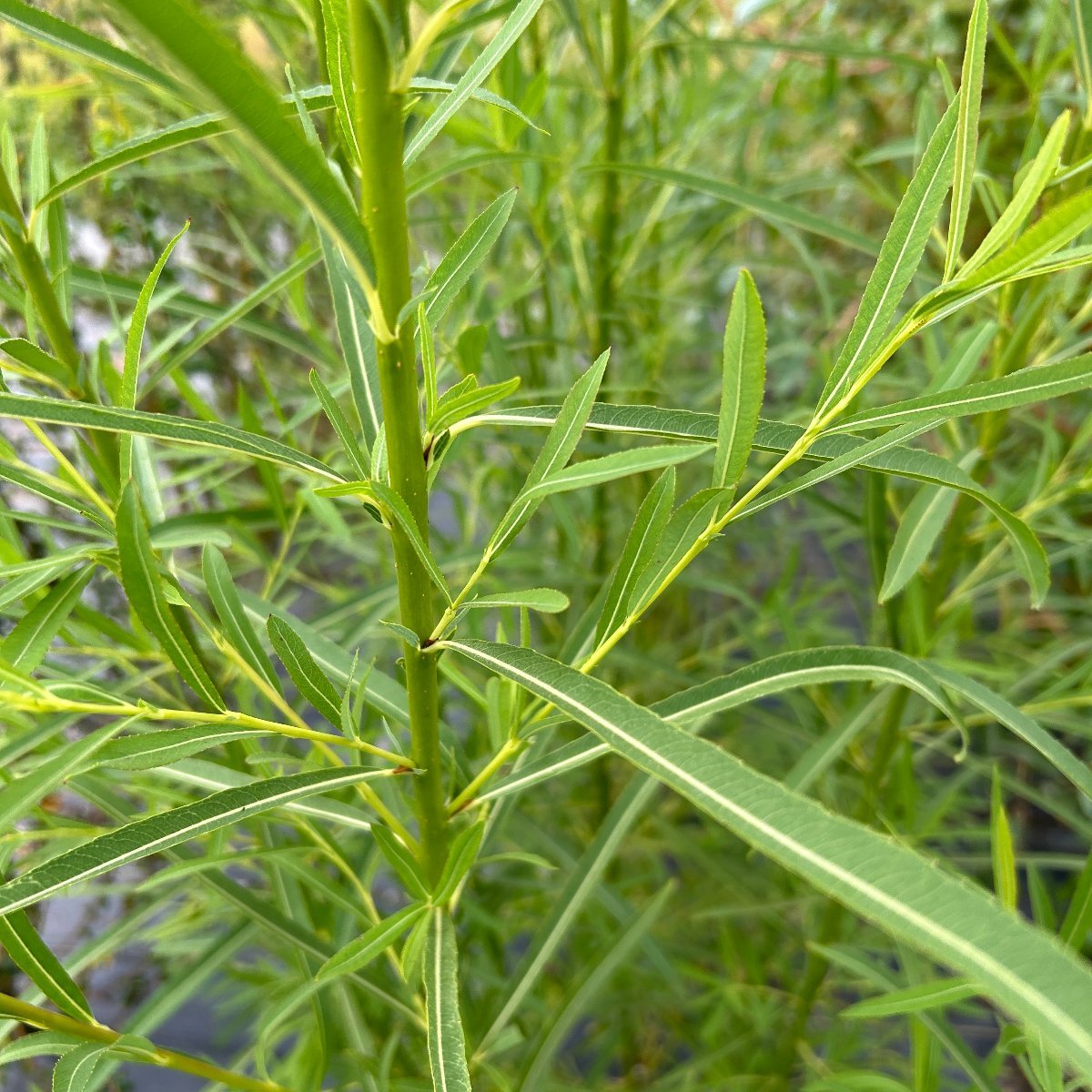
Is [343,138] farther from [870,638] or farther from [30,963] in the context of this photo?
[870,638]

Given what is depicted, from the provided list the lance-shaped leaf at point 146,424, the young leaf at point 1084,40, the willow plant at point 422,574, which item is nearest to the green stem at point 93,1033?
the willow plant at point 422,574

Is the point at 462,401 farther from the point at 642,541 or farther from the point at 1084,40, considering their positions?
the point at 1084,40

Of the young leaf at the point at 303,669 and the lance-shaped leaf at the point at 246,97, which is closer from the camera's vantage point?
the lance-shaped leaf at the point at 246,97

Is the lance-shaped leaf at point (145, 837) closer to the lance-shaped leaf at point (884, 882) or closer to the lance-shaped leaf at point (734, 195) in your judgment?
the lance-shaped leaf at point (884, 882)

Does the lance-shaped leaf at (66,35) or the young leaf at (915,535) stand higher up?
the lance-shaped leaf at (66,35)

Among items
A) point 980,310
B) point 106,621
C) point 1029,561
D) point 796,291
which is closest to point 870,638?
point 980,310
